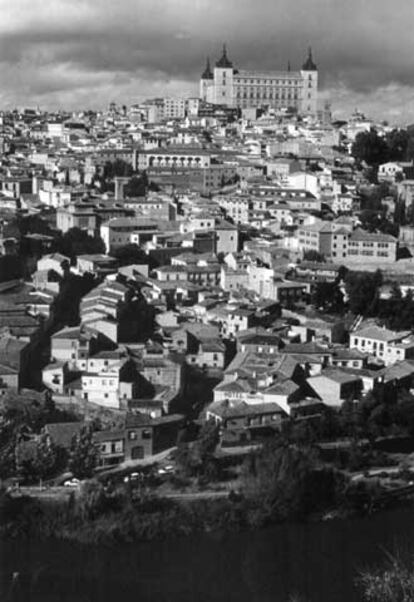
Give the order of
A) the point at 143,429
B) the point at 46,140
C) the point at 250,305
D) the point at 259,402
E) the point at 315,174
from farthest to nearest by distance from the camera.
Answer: the point at 46,140 → the point at 315,174 → the point at 250,305 → the point at 259,402 → the point at 143,429

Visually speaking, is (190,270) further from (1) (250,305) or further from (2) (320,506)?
(2) (320,506)

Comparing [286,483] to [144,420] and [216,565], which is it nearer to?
[216,565]

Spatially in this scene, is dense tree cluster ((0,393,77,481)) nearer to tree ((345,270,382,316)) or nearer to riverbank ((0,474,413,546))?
riverbank ((0,474,413,546))

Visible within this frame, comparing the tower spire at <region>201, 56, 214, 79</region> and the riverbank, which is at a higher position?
the tower spire at <region>201, 56, 214, 79</region>

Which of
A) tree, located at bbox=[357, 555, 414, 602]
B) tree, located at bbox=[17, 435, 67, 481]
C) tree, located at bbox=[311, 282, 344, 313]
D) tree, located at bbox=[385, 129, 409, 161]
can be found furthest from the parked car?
tree, located at bbox=[385, 129, 409, 161]

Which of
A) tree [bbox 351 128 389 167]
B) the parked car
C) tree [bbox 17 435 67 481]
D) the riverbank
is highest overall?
tree [bbox 351 128 389 167]

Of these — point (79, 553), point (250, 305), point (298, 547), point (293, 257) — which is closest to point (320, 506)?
point (298, 547)
